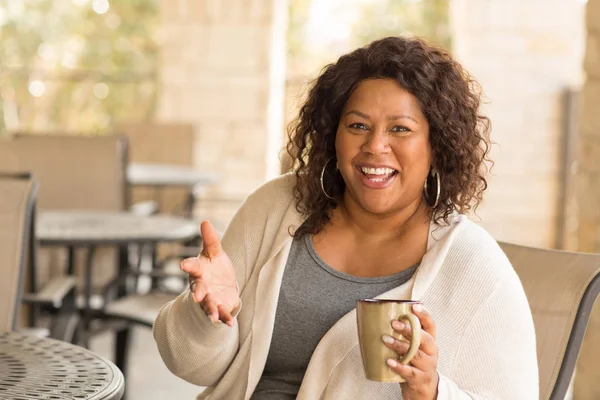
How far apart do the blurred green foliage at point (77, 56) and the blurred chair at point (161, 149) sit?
430 centimetres

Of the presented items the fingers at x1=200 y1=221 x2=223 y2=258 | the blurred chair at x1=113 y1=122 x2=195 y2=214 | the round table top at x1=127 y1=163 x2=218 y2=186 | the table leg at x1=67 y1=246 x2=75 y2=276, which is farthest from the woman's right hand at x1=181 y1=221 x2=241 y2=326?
the blurred chair at x1=113 y1=122 x2=195 y2=214

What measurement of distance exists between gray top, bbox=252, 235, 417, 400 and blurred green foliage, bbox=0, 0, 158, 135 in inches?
327

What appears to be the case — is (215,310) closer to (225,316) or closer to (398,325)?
(225,316)

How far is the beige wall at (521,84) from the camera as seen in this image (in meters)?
7.28

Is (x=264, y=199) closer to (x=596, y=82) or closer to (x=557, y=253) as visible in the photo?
(x=557, y=253)

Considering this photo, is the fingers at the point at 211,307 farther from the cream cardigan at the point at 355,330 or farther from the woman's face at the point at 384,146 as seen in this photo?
the woman's face at the point at 384,146

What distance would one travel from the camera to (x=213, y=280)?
178cm

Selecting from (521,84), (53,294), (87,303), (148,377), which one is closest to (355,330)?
(53,294)

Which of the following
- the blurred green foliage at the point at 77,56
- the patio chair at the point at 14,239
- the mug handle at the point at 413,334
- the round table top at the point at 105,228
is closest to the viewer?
the mug handle at the point at 413,334

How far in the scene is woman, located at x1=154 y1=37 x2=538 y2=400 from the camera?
1.88 metres

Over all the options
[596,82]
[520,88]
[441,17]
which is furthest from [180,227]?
[441,17]

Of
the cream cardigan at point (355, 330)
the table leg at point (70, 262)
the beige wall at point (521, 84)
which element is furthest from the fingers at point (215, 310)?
the beige wall at point (521, 84)

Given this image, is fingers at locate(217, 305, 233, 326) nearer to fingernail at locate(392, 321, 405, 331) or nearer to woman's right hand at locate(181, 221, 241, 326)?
woman's right hand at locate(181, 221, 241, 326)

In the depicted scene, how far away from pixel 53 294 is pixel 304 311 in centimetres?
119
